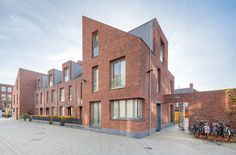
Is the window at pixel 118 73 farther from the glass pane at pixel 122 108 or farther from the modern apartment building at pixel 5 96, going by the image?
the modern apartment building at pixel 5 96

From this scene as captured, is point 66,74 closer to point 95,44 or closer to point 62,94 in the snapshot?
point 62,94

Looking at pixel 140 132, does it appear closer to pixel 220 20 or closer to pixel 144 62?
pixel 144 62

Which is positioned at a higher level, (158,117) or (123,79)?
(123,79)

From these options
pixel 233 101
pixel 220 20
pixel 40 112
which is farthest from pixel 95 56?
pixel 40 112

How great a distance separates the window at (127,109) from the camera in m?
10.3

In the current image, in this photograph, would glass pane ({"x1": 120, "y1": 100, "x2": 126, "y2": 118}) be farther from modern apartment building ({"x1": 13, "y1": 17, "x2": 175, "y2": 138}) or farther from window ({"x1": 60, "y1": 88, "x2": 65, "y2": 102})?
window ({"x1": 60, "y1": 88, "x2": 65, "y2": 102})

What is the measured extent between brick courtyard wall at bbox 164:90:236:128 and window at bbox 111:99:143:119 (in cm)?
477

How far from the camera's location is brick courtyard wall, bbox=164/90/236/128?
35.0 ft

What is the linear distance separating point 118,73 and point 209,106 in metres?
7.40

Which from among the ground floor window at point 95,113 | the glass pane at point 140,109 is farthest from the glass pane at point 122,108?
the ground floor window at point 95,113

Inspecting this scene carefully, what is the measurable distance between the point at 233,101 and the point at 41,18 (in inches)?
601

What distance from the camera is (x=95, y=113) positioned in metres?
13.3

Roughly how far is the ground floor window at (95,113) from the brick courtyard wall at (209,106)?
7.56m

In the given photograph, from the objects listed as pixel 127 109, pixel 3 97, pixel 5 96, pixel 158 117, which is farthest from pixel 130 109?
pixel 5 96
